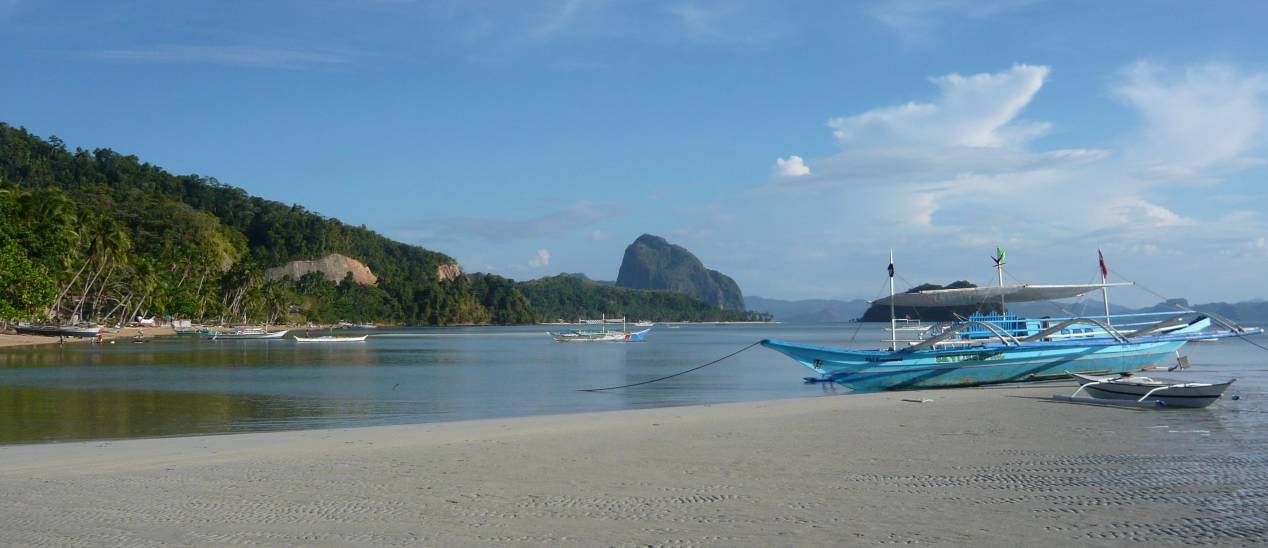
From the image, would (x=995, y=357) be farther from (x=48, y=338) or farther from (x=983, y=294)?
(x=48, y=338)

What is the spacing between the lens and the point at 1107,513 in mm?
8594

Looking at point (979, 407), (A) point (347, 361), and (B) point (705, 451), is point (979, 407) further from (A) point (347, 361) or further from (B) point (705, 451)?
(A) point (347, 361)

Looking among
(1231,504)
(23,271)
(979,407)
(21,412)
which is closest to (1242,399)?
(979,407)

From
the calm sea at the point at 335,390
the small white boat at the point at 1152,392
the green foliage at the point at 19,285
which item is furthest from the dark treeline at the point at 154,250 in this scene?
the small white boat at the point at 1152,392

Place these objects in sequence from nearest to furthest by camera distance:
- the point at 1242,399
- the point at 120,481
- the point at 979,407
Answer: the point at 120,481
the point at 979,407
the point at 1242,399

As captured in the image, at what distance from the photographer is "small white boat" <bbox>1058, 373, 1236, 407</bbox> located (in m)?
18.0

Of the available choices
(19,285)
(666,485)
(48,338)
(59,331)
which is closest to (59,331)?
(59,331)

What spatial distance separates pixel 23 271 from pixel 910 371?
176 ft

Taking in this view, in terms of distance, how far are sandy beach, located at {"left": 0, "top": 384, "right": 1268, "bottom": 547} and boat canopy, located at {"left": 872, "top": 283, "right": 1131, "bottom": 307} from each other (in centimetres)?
1258

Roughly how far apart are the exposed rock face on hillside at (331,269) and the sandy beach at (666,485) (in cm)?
15852

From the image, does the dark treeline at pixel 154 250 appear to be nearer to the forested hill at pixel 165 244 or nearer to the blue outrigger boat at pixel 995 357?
the forested hill at pixel 165 244

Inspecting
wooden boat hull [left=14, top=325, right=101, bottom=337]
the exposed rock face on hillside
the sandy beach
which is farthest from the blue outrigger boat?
the exposed rock face on hillside

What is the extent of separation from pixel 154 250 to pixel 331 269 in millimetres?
49130

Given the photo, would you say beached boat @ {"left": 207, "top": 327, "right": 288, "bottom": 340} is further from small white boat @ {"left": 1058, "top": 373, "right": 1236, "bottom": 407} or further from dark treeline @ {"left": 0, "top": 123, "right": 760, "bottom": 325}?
small white boat @ {"left": 1058, "top": 373, "right": 1236, "bottom": 407}
